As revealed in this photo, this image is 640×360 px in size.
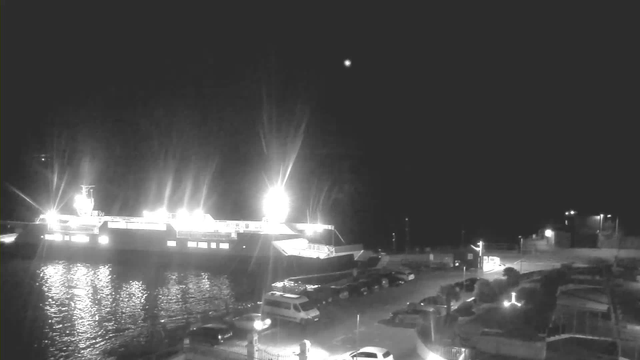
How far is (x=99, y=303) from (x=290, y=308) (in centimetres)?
785

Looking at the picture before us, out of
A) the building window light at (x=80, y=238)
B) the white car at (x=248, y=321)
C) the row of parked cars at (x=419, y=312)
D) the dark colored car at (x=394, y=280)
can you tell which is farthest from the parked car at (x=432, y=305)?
the building window light at (x=80, y=238)

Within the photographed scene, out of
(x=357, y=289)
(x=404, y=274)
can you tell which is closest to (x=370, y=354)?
(x=357, y=289)

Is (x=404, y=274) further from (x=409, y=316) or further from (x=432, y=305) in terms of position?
(x=409, y=316)

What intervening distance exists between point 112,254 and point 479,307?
1979cm

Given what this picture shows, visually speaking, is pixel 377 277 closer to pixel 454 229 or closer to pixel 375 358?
pixel 375 358

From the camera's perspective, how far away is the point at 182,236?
22.8 metres

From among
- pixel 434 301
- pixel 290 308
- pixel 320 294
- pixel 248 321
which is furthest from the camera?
pixel 320 294

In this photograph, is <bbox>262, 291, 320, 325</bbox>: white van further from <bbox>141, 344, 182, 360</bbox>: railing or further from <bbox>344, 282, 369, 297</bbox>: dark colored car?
<bbox>141, 344, 182, 360</bbox>: railing

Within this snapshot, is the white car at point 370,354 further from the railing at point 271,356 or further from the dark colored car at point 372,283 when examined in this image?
the dark colored car at point 372,283

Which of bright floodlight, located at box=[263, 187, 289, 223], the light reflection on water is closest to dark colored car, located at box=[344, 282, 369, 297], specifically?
the light reflection on water

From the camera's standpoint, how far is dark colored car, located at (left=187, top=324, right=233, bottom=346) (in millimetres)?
7672

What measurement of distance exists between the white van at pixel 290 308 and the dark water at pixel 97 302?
2.32 metres

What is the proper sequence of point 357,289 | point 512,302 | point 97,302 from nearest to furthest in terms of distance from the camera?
point 512,302 < point 357,289 < point 97,302

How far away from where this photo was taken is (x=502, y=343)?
6.34 m
